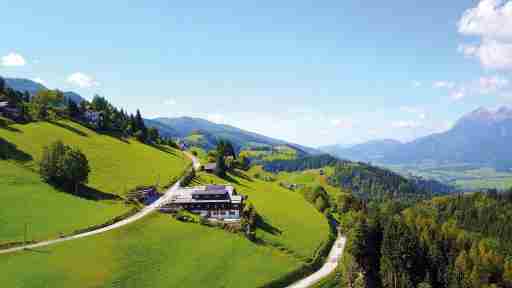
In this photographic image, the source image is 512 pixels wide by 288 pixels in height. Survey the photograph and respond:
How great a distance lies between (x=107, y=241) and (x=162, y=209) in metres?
21.0

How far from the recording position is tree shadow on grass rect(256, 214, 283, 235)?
293ft

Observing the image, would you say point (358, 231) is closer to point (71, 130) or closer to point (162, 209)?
point (162, 209)

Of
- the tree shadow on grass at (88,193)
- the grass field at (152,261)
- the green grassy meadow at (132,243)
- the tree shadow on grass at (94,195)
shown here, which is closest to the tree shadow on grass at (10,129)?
the green grassy meadow at (132,243)

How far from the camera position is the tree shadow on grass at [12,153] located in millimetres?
99375

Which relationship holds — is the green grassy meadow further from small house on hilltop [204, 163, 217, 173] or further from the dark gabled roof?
the dark gabled roof

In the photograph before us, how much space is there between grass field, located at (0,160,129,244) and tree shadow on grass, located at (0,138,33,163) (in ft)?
14.2

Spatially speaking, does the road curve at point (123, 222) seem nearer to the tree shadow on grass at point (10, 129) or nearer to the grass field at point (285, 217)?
the grass field at point (285, 217)

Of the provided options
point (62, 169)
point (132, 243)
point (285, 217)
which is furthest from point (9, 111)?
point (285, 217)

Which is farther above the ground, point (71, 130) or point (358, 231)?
point (71, 130)

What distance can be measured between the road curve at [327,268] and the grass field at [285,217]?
147 inches

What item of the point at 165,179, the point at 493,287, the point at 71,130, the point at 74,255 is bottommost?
the point at 493,287

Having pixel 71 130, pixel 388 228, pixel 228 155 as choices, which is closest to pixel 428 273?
pixel 388 228

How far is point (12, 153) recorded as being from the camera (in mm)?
101875

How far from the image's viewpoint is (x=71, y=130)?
141125 millimetres
